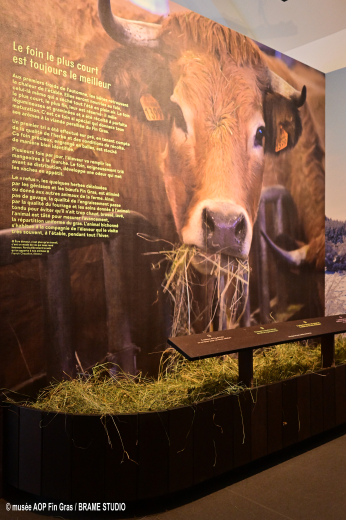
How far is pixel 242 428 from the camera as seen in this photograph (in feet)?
8.04

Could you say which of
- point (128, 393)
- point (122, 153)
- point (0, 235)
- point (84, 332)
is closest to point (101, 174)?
point (122, 153)

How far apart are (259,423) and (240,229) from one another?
5.41 ft

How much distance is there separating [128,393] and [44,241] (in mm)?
1041

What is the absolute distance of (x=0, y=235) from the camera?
7.64 ft

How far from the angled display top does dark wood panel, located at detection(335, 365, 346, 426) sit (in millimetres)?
303

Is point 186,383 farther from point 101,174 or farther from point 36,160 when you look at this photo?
point 36,160

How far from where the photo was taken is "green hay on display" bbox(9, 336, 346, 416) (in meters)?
2.28

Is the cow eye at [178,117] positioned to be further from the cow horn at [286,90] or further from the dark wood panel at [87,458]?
the dark wood panel at [87,458]

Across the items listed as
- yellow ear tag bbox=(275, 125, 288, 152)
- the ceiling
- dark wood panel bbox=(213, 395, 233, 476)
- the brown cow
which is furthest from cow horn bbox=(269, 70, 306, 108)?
dark wood panel bbox=(213, 395, 233, 476)

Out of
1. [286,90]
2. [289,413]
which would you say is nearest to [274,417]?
[289,413]

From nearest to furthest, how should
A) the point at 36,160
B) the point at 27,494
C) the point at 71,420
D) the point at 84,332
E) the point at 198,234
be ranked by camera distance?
the point at 71,420
the point at 27,494
the point at 36,160
the point at 84,332
the point at 198,234

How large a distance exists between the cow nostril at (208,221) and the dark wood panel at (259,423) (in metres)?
1.33

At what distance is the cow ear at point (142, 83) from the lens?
2.87 m

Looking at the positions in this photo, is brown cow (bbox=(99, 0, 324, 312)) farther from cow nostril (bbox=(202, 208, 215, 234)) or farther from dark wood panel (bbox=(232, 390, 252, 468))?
dark wood panel (bbox=(232, 390, 252, 468))
